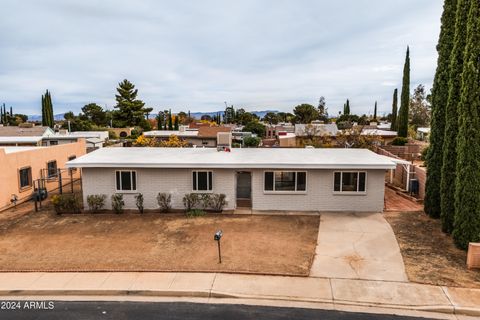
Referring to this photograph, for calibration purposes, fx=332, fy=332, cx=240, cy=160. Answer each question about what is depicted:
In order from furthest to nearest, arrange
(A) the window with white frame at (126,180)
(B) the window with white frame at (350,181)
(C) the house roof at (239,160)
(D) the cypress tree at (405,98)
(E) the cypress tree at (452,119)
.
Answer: (D) the cypress tree at (405,98)
(A) the window with white frame at (126,180)
(B) the window with white frame at (350,181)
(C) the house roof at (239,160)
(E) the cypress tree at (452,119)

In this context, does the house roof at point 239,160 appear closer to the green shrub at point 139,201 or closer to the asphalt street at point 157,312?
the green shrub at point 139,201

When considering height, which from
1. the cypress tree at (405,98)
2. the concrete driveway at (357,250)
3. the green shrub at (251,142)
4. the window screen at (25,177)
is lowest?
the concrete driveway at (357,250)

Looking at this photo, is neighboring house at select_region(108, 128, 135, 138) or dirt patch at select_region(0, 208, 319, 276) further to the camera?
neighboring house at select_region(108, 128, 135, 138)

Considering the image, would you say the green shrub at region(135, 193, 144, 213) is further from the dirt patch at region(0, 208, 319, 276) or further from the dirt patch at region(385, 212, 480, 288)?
the dirt patch at region(385, 212, 480, 288)

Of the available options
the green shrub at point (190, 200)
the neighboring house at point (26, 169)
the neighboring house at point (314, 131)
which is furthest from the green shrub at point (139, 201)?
the neighboring house at point (314, 131)

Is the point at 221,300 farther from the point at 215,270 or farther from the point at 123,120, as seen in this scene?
the point at 123,120

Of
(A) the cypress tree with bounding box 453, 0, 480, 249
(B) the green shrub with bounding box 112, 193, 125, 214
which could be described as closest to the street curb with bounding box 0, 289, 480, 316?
(A) the cypress tree with bounding box 453, 0, 480, 249
